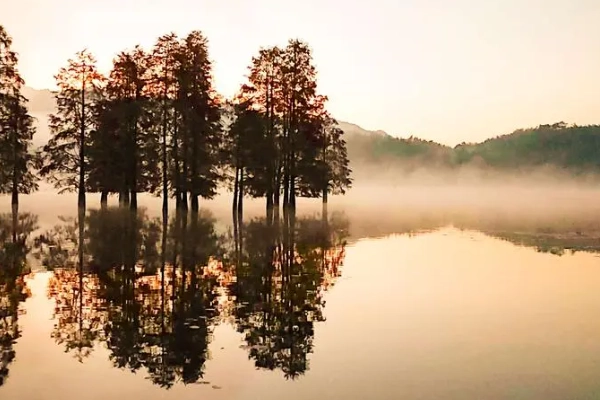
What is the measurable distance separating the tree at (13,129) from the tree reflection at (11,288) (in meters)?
20.4

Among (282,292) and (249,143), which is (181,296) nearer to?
(282,292)

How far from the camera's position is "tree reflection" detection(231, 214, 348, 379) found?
37.7ft

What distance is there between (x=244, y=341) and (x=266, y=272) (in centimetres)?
882

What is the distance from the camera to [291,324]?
13.5m

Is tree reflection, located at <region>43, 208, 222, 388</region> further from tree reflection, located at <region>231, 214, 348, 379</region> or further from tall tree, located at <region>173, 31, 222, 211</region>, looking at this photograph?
tall tree, located at <region>173, 31, 222, 211</region>

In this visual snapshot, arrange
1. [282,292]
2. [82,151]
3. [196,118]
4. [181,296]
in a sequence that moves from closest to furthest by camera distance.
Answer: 1. [181,296]
2. [282,292]
3. [196,118]
4. [82,151]

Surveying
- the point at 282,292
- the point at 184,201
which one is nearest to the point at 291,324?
the point at 282,292

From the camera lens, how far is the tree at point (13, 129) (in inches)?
1948

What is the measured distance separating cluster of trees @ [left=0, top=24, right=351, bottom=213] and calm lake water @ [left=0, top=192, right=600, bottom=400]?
25.6 metres

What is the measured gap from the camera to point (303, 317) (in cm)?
1420

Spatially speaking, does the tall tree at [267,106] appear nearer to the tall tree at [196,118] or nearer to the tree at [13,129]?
the tall tree at [196,118]

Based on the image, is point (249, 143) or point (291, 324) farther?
point (249, 143)

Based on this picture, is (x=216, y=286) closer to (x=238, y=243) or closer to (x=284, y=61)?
(x=238, y=243)

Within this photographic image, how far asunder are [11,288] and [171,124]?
34561 mm
